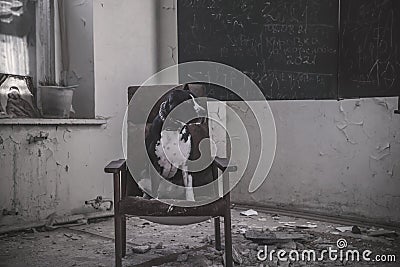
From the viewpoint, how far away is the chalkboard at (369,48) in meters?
2.71

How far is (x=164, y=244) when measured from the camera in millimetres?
2941

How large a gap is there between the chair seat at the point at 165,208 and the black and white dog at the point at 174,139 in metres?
0.32

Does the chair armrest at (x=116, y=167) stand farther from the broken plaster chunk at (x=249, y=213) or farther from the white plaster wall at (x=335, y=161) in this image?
the white plaster wall at (x=335, y=161)

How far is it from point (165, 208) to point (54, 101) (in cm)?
166

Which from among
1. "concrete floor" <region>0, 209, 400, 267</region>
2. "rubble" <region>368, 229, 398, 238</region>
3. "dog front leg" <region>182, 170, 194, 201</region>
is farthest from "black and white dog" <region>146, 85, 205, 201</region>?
"rubble" <region>368, 229, 398, 238</region>

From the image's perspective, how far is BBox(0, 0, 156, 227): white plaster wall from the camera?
3.27 metres

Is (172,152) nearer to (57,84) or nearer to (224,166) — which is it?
(224,166)

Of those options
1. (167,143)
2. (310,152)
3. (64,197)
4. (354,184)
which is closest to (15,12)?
(64,197)

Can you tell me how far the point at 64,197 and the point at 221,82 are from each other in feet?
4.64

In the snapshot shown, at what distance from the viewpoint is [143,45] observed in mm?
4117

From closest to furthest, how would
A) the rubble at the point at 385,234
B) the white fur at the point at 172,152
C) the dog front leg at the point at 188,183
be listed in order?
the dog front leg at the point at 188,183
the white fur at the point at 172,152
the rubble at the point at 385,234

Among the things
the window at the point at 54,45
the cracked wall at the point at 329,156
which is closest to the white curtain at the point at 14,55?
the window at the point at 54,45

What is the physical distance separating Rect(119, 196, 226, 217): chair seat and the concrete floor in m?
0.33

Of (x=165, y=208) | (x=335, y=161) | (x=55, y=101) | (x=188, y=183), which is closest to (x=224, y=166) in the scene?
(x=188, y=183)
